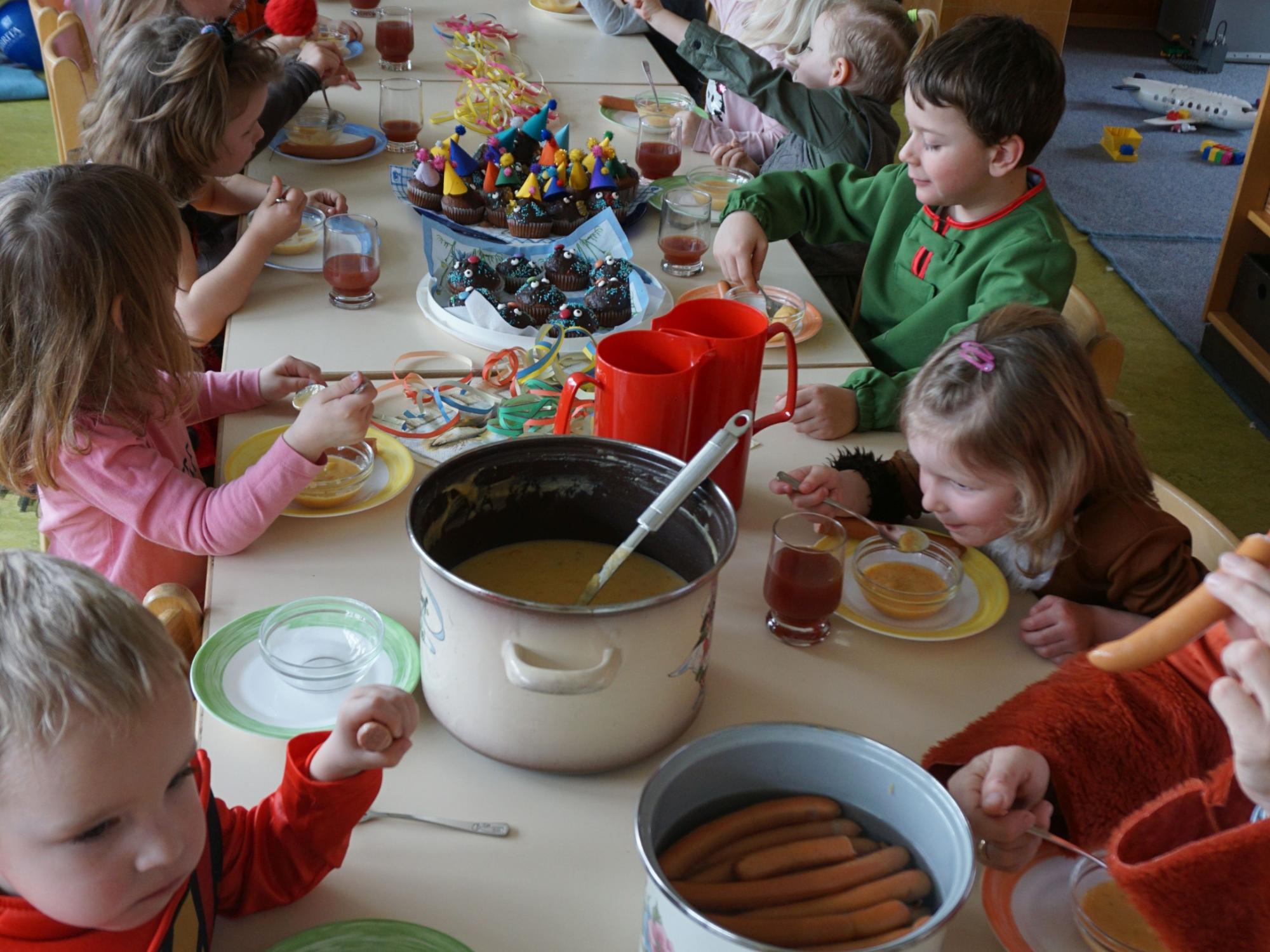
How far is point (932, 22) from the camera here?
253 centimetres

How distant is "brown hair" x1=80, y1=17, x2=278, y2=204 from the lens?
177 cm

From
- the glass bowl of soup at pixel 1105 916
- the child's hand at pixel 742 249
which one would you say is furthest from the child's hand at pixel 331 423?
the glass bowl of soup at pixel 1105 916

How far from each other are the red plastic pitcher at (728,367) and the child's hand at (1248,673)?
0.52m

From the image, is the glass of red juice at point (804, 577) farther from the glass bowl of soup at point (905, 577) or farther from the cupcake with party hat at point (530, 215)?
the cupcake with party hat at point (530, 215)

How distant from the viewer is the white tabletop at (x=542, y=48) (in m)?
2.65

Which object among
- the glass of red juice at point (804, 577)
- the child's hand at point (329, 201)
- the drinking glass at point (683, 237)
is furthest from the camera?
the child's hand at point (329, 201)

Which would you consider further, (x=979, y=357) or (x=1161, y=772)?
(x=979, y=357)

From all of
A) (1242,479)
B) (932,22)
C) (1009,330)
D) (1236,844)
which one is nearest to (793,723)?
(1236,844)

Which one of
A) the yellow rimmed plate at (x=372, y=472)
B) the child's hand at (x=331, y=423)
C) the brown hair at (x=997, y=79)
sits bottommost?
the yellow rimmed plate at (x=372, y=472)

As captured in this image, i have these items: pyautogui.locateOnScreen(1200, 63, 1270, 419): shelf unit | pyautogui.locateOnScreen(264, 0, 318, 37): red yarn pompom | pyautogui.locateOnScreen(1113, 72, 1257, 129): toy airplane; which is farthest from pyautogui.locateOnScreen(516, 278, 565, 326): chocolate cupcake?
pyautogui.locateOnScreen(1113, 72, 1257, 129): toy airplane

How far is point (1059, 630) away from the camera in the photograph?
3.68ft

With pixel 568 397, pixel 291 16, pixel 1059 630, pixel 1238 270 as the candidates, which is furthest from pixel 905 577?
pixel 1238 270

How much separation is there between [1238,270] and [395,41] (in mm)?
2371

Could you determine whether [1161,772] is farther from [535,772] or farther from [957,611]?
[535,772]
